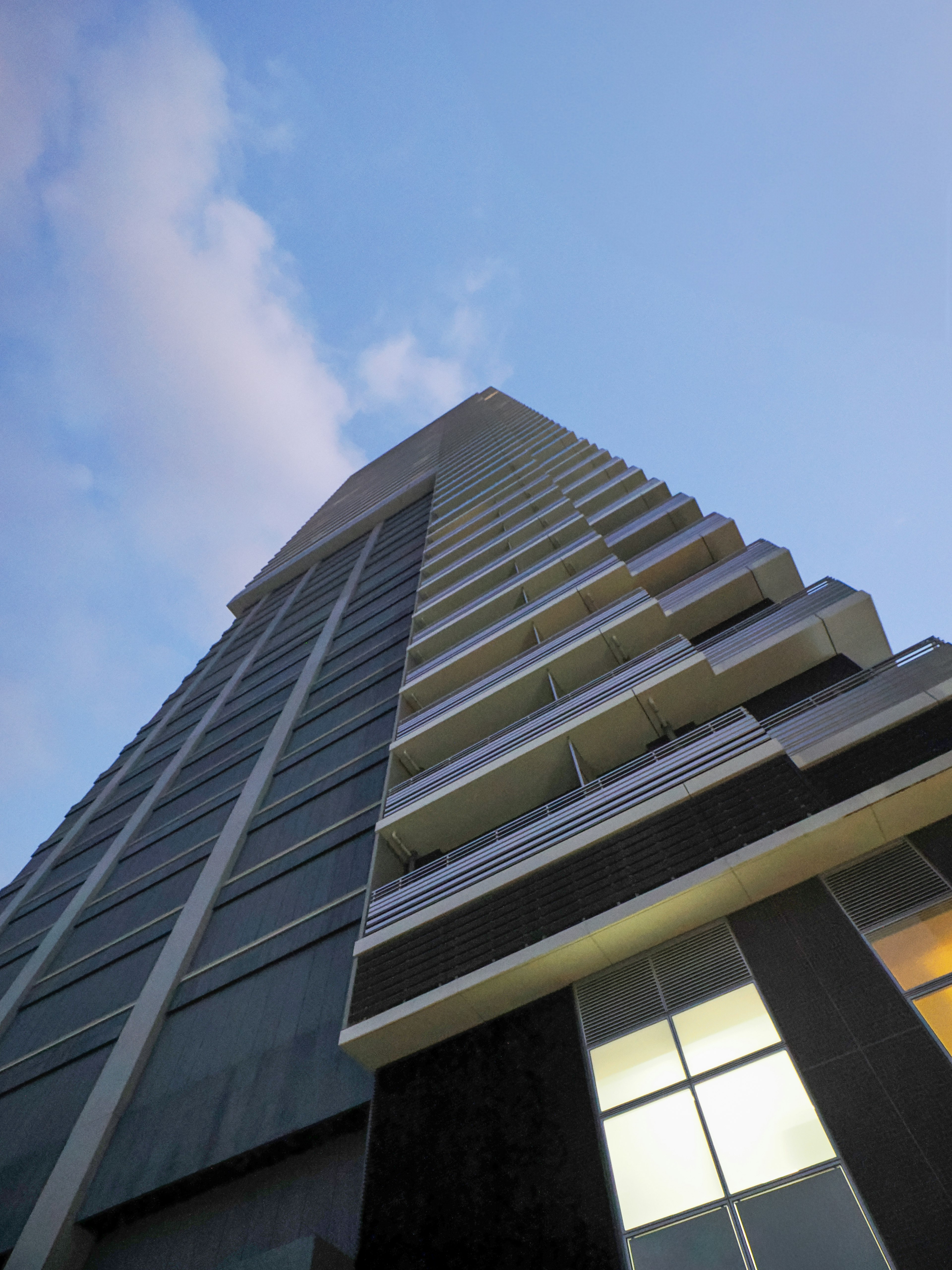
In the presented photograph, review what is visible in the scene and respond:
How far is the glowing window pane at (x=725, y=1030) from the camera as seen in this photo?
23.8 ft

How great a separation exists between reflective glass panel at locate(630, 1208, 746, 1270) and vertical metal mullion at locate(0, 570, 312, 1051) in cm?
1409

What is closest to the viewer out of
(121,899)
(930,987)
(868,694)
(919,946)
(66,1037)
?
(930,987)

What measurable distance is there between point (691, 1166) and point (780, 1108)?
94cm

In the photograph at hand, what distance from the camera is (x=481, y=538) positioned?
26.5 m

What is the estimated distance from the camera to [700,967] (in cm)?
825

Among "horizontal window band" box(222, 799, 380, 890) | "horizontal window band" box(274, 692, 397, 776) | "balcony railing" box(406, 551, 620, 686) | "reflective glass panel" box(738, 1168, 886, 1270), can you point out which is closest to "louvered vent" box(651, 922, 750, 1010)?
"reflective glass panel" box(738, 1168, 886, 1270)

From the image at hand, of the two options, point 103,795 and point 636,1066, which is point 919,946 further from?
point 103,795

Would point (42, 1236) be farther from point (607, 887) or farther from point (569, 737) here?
Result: point (569, 737)

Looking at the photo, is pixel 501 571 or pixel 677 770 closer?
pixel 677 770

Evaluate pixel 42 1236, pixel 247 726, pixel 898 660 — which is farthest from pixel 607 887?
pixel 247 726

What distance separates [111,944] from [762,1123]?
13828 mm

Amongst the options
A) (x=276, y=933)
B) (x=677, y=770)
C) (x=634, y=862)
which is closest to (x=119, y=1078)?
(x=276, y=933)

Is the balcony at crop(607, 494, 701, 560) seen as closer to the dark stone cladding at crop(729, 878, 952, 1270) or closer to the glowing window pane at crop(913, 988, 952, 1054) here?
the dark stone cladding at crop(729, 878, 952, 1270)

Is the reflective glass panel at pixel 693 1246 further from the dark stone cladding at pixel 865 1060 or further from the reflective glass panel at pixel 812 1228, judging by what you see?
the dark stone cladding at pixel 865 1060
